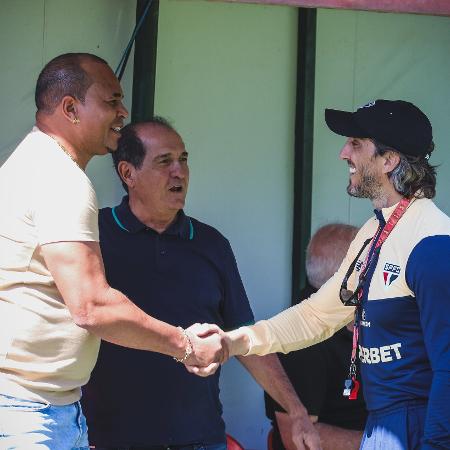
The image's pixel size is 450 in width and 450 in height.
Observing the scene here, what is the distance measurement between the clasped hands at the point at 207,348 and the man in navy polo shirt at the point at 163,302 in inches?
8.9

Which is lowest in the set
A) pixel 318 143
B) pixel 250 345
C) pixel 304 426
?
pixel 304 426

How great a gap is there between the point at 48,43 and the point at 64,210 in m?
1.73

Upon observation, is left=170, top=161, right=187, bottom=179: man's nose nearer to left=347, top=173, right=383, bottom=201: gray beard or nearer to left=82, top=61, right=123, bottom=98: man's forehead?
left=82, top=61, right=123, bottom=98: man's forehead

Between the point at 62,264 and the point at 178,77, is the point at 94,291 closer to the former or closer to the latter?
the point at 62,264

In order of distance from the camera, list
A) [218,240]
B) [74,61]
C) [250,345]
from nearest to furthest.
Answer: [74,61] < [250,345] < [218,240]

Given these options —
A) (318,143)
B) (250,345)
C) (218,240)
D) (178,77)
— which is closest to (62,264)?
(250,345)

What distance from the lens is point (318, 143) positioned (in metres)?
4.96

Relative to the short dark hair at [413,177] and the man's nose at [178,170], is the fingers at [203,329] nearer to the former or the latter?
the man's nose at [178,170]

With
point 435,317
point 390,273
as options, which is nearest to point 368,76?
point 390,273

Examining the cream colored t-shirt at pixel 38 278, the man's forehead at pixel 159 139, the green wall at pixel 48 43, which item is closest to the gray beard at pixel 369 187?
the cream colored t-shirt at pixel 38 278

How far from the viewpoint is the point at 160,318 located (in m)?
3.86

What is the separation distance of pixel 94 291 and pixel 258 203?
6.45 feet

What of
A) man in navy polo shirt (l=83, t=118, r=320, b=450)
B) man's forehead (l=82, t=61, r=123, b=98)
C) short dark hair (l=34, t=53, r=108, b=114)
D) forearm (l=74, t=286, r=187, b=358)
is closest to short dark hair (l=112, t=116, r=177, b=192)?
man in navy polo shirt (l=83, t=118, r=320, b=450)

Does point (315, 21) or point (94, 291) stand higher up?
point (315, 21)
